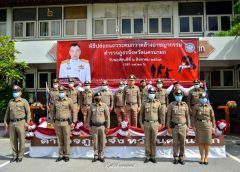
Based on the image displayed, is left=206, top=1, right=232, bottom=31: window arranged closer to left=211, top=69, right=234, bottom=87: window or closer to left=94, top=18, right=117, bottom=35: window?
left=211, top=69, right=234, bottom=87: window

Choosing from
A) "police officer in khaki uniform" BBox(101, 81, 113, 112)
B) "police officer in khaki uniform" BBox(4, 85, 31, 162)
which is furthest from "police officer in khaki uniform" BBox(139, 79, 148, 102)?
"police officer in khaki uniform" BBox(4, 85, 31, 162)

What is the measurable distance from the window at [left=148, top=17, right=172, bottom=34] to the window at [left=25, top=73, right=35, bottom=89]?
6305 mm

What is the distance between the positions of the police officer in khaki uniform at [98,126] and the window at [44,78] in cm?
965

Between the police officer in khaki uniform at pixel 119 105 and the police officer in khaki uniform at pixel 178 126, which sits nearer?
the police officer in khaki uniform at pixel 178 126

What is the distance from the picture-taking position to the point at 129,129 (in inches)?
344

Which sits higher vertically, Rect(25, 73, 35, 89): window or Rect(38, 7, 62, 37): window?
Rect(38, 7, 62, 37): window

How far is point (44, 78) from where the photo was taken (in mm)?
17547

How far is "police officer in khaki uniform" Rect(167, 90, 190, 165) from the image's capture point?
792 cm

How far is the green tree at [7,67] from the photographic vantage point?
12973 millimetres

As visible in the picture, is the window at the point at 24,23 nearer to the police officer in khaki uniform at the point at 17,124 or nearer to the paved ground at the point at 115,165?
the police officer in khaki uniform at the point at 17,124

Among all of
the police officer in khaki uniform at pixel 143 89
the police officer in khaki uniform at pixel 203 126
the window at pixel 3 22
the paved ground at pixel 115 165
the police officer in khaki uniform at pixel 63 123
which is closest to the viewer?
the paved ground at pixel 115 165

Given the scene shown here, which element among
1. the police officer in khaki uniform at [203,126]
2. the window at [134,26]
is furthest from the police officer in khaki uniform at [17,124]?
the window at [134,26]

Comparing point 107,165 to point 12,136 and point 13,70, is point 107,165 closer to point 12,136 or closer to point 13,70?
point 12,136

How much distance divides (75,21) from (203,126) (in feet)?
34.9
